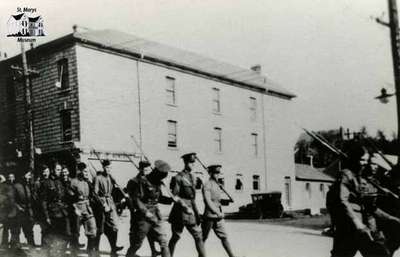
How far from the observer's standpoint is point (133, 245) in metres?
7.07

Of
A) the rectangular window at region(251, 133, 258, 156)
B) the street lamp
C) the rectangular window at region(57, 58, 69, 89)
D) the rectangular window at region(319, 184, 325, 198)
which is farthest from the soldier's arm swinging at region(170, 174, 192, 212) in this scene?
the rectangular window at region(319, 184, 325, 198)

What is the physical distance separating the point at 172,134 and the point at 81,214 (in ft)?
49.3

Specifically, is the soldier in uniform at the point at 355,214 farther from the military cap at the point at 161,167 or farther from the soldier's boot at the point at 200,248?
the military cap at the point at 161,167

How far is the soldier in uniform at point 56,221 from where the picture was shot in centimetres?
845

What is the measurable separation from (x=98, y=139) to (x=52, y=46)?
4.66 metres

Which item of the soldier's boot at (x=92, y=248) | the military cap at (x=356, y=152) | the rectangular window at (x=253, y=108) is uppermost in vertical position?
the rectangular window at (x=253, y=108)

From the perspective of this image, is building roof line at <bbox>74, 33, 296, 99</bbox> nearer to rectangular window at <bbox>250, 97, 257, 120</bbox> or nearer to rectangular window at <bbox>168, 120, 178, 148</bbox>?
rectangular window at <bbox>250, 97, 257, 120</bbox>

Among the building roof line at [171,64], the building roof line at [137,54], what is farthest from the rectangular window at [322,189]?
the building roof line at [137,54]

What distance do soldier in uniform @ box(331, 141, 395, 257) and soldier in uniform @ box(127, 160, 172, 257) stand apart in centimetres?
243

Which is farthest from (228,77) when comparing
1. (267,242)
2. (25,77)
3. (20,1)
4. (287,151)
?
(20,1)

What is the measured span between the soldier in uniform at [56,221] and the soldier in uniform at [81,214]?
163 mm

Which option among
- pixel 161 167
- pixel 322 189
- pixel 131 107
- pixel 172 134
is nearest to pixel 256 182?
pixel 172 134

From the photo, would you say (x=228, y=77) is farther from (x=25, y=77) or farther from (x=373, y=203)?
(x=373, y=203)

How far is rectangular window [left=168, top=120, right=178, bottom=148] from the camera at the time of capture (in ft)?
76.8
